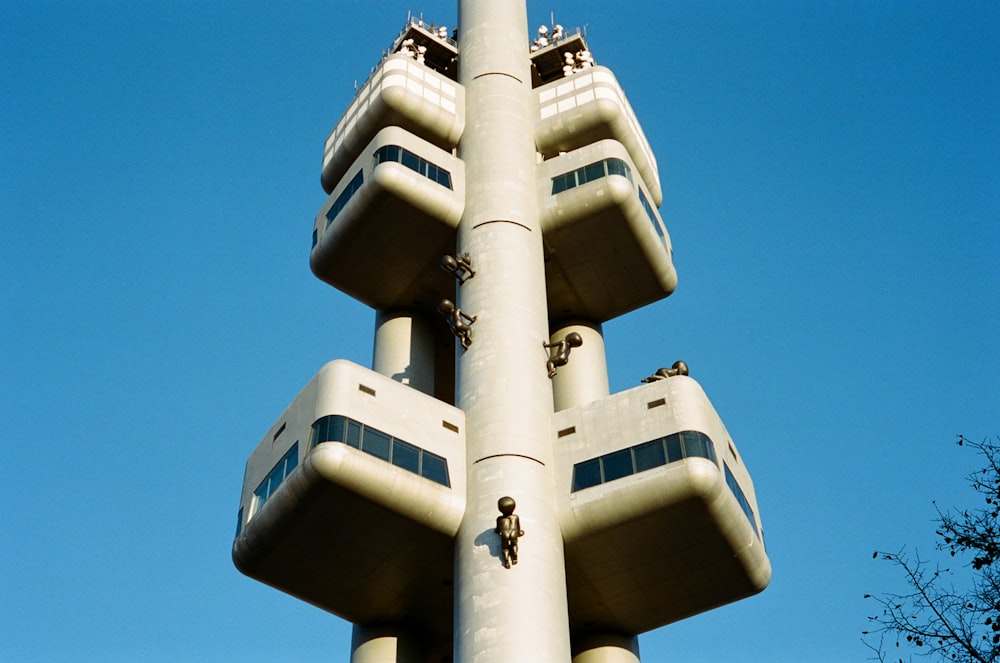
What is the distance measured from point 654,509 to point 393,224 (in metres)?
18.0

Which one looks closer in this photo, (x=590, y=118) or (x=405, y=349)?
(x=405, y=349)

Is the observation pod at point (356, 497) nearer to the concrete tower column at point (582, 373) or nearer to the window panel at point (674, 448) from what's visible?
the window panel at point (674, 448)

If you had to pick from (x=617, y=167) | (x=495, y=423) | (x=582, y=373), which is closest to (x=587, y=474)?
(x=495, y=423)

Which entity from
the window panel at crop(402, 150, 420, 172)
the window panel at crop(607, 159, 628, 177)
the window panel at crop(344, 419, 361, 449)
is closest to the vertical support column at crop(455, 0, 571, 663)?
the window panel at crop(402, 150, 420, 172)

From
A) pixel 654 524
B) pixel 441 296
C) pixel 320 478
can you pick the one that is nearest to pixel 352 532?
pixel 320 478

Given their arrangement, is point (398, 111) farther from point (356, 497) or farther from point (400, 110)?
point (356, 497)

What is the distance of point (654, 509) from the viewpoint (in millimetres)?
36625

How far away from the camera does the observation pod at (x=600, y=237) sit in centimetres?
4769

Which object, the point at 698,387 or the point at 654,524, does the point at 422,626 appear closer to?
the point at 654,524

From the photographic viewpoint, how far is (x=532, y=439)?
39.2 meters

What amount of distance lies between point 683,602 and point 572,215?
15947 millimetres

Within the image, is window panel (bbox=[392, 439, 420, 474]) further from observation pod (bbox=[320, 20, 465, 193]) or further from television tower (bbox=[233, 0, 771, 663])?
observation pod (bbox=[320, 20, 465, 193])

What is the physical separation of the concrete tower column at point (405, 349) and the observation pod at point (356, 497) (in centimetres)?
913

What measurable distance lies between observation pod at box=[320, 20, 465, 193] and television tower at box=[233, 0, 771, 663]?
118 millimetres
